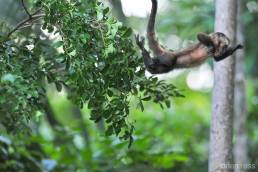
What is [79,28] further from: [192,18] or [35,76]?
[192,18]

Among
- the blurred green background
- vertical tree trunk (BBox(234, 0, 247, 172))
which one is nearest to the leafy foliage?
the blurred green background

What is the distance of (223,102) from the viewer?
3.69 metres

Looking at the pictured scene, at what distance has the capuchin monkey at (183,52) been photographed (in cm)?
360

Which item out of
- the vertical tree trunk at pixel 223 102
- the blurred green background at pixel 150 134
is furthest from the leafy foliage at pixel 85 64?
the vertical tree trunk at pixel 223 102

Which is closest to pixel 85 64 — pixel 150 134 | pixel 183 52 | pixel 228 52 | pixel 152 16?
pixel 152 16

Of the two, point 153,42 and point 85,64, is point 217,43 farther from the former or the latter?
point 85,64

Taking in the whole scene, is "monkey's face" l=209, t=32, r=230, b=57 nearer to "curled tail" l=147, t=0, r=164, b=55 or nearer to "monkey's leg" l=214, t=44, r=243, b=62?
"monkey's leg" l=214, t=44, r=243, b=62

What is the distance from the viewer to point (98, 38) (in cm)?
281

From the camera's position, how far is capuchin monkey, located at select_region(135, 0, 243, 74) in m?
3.60

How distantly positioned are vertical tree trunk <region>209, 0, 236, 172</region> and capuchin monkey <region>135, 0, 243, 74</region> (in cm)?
11

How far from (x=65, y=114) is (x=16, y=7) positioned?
423 centimetres

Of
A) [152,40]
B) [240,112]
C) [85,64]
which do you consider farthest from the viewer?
[240,112]

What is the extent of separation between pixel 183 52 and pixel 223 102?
0.50 m

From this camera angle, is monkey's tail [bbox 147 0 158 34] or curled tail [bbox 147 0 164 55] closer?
monkey's tail [bbox 147 0 158 34]
